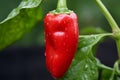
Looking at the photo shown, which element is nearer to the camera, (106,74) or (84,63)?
(84,63)

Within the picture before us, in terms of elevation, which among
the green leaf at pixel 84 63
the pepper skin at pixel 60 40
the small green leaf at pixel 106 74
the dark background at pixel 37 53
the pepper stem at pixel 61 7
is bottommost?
the dark background at pixel 37 53

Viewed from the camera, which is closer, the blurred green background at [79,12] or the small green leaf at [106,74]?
the small green leaf at [106,74]

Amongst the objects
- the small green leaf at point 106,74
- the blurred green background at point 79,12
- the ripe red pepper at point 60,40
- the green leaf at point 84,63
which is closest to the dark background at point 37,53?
the blurred green background at point 79,12

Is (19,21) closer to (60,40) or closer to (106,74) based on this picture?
(60,40)

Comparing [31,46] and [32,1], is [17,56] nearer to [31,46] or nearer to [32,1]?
[31,46]

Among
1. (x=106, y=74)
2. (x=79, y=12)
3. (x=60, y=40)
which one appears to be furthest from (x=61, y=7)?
(x=79, y=12)

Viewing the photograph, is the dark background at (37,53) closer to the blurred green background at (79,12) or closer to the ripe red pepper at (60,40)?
the blurred green background at (79,12)
